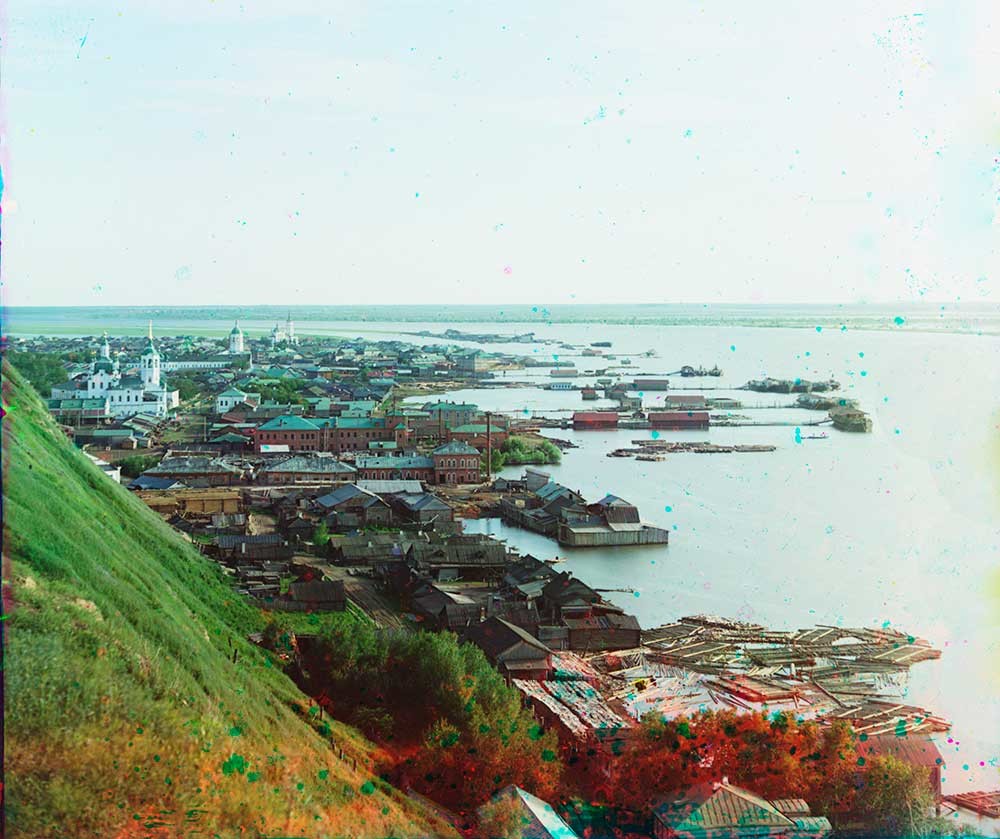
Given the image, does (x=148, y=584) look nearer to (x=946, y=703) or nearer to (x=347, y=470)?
(x=946, y=703)

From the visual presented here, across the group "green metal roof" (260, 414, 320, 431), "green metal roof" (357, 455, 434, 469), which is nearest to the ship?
"green metal roof" (260, 414, 320, 431)

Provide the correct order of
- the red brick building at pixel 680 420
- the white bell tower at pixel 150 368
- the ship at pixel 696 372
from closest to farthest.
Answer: the red brick building at pixel 680 420 < the white bell tower at pixel 150 368 < the ship at pixel 696 372

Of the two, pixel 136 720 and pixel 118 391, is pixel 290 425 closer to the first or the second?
pixel 118 391

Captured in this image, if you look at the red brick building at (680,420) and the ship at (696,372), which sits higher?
the ship at (696,372)

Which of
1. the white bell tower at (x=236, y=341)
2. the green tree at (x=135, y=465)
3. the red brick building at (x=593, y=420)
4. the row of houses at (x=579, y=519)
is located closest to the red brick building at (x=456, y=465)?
the row of houses at (x=579, y=519)

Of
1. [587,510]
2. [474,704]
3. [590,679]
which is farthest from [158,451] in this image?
[474,704]

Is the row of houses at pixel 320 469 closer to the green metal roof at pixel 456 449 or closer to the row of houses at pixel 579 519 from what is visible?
the green metal roof at pixel 456 449
